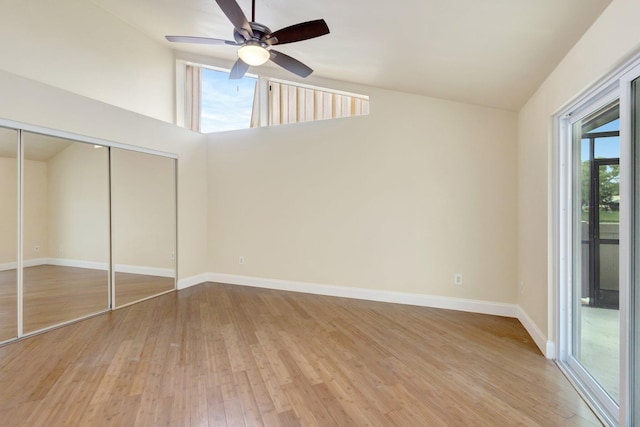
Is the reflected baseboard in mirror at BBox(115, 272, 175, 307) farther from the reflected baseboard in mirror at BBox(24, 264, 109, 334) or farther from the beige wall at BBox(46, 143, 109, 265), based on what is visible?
the beige wall at BBox(46, 143, 109, 265)

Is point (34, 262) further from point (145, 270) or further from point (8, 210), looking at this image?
point (145, 270)

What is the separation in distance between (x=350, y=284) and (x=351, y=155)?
1.85m

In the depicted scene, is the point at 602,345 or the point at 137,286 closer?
the point at 602,345

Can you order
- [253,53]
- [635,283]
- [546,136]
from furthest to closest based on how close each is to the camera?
[546,136] → [253,53] → [635,283]

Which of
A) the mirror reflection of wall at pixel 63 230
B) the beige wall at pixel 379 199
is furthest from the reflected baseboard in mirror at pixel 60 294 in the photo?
the beige wall at pixel 379 199

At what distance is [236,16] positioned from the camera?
6.69 ft

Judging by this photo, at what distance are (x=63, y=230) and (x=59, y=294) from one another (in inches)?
28.8

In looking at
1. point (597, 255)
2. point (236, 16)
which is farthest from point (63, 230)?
point (597, 255)

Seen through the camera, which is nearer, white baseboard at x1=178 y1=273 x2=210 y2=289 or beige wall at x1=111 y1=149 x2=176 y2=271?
beige wall at x1=111 y1=149 x2=176 y2=271

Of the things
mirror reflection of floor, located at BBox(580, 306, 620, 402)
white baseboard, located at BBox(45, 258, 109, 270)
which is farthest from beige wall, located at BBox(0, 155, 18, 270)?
mirror reflection of floor, located at BBox(580, 306, 620, 402)

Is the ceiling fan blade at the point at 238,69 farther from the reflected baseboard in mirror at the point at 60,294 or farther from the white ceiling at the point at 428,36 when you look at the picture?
the reflected baseboard in mirror at the point at 60,294

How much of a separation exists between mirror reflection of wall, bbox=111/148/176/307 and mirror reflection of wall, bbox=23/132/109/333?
14 centimetres

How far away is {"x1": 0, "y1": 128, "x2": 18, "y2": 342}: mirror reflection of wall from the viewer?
2.75m

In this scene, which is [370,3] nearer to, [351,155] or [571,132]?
[571,132]
